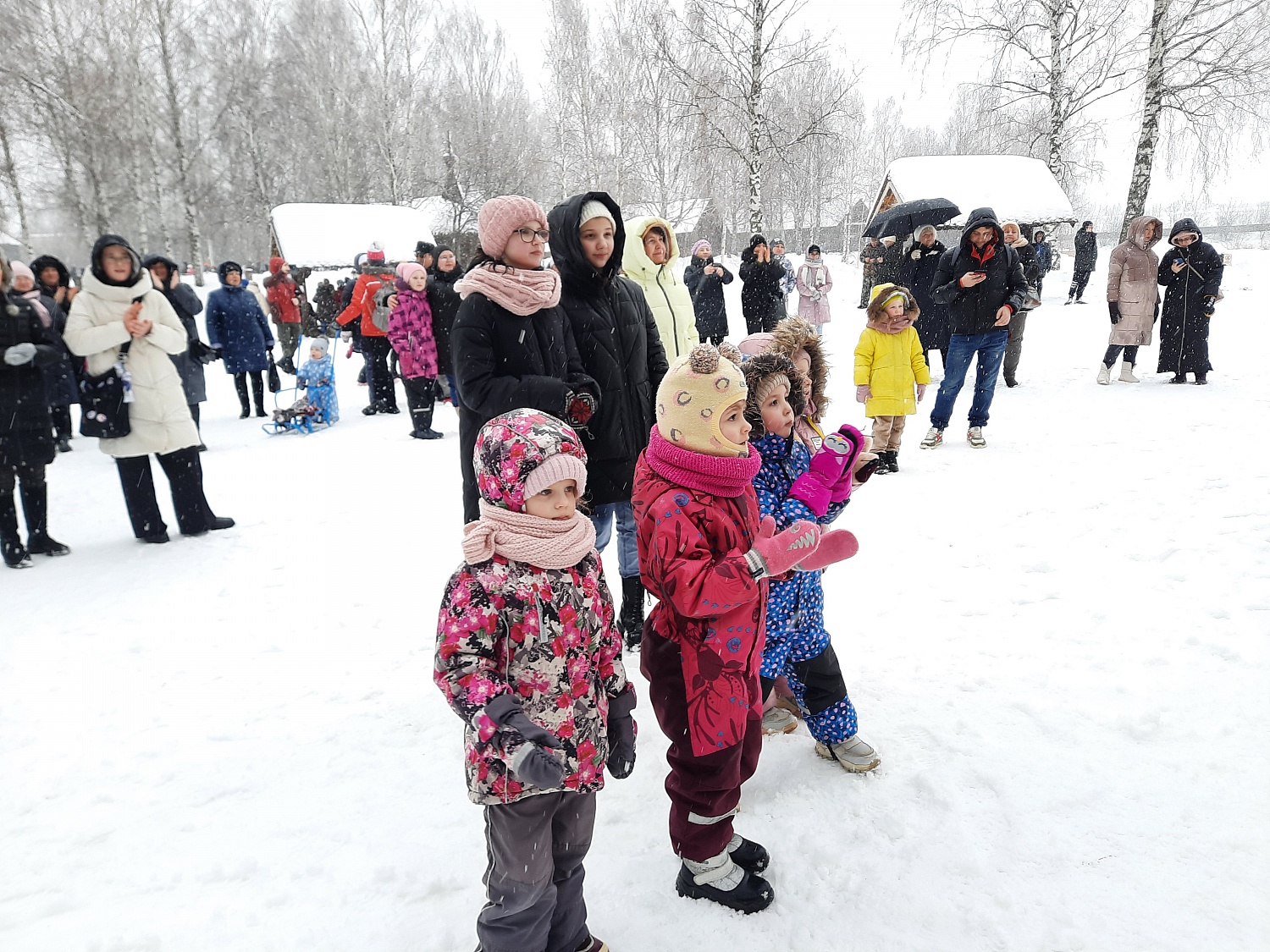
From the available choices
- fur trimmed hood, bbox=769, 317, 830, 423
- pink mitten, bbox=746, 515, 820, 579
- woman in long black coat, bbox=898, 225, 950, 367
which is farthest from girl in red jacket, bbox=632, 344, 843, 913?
woman in long black coat, bbox=898, 225, 950, 367

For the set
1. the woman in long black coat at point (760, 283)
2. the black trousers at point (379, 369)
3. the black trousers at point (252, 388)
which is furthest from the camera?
the woman in long black coat at point (760, 283)

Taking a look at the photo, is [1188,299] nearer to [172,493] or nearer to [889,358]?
[889,358]

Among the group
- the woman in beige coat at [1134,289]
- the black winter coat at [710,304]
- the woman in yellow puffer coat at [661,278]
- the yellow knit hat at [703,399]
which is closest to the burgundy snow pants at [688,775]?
the yellow knit hat at [703,399]

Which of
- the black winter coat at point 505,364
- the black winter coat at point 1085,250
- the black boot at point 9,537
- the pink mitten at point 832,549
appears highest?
the black winter coat at point 1085,250

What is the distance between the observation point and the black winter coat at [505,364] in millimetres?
2582

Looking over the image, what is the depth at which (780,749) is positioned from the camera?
8.86ft

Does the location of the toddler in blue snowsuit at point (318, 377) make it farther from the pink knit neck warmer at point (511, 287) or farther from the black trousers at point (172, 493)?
the pink knit neck warmer at point (511, 287)

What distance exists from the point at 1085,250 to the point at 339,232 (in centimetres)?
2057

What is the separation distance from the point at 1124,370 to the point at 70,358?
9.74 metres

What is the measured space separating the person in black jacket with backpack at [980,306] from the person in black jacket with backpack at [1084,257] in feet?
35.9

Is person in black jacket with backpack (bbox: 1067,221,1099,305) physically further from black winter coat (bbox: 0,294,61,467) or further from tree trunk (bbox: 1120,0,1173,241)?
black winter coat (bbox: 0,294,61,467)

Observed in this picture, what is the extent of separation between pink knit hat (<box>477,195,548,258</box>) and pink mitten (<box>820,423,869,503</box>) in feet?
4.63

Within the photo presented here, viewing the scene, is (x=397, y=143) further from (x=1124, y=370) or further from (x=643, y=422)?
(x=643, y=422)

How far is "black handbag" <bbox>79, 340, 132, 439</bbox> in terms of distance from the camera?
4438 mm
